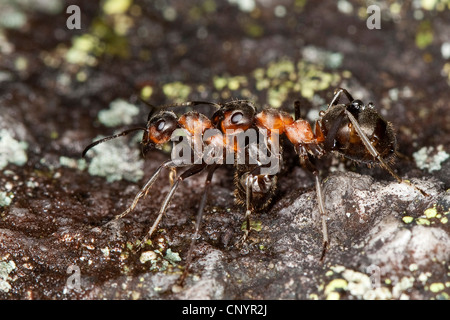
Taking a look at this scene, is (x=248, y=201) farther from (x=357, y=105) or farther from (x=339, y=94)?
(x=339, y=94)

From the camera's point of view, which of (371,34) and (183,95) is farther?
(371,34)

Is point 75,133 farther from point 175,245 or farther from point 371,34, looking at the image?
point 371,34

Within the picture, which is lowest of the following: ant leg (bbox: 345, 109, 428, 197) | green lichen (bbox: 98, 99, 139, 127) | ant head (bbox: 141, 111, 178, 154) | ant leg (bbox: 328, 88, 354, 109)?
ant leg (bbox: 345, 109, 428, 197)

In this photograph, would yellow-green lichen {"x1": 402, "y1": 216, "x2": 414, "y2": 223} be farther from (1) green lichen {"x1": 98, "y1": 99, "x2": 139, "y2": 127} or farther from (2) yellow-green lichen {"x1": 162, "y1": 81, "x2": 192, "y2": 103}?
(1) green lichen {"x1": 98, "y1": 99, "x2": 139, "y2": 127}

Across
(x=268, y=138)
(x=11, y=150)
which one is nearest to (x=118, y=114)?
(x=11, y=150)

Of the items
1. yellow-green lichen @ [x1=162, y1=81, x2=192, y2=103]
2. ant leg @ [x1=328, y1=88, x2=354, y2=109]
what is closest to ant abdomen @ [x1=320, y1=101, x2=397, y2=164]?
ant leg @ [x1=328, y1=88, x2=354, y2=109]

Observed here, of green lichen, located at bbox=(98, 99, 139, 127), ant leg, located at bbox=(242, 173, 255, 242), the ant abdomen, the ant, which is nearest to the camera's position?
ant leg, located at bbox=(242, 173, 255, 242)

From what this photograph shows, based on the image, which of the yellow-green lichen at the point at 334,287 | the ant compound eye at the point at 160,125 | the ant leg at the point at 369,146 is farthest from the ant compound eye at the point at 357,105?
the ant compound eye at the point at 160,125
